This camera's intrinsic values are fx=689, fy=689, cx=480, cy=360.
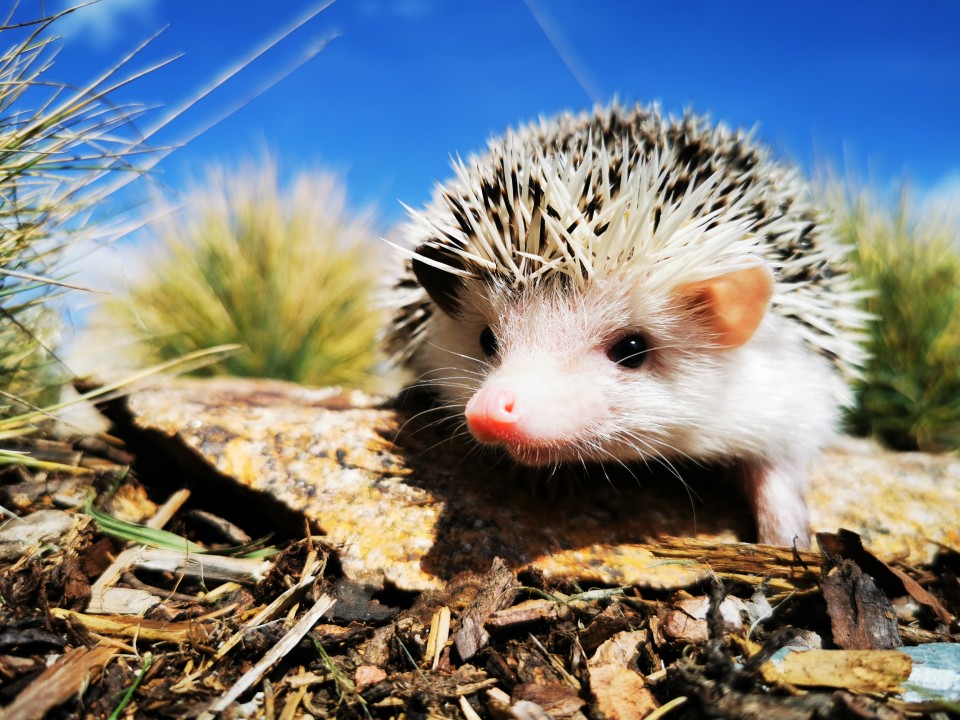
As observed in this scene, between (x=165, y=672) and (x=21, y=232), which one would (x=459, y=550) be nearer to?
(x=165, y=672)

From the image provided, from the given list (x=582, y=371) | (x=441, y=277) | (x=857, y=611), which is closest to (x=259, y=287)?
(x=441, y=277)

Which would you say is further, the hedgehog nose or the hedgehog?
the hedgehog

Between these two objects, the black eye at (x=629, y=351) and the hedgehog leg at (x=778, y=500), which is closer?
the black eye at (x=629, y=351)

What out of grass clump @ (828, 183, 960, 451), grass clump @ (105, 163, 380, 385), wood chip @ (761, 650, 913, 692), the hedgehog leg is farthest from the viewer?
grass clump @ (105, 163, 380, 385)

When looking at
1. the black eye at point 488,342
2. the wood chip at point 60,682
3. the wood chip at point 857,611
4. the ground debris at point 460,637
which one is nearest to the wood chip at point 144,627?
the ground debris at point 460,637

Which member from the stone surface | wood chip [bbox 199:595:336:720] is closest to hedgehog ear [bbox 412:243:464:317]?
the stone surface

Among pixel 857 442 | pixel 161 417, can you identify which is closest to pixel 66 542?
pixel 161 417

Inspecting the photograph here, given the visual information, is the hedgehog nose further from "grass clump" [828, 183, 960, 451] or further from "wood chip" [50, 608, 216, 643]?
"grass clump" [828, 183, 960, 451]

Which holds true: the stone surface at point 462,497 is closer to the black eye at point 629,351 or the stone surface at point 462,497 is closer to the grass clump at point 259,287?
the black eye at point 629,351
